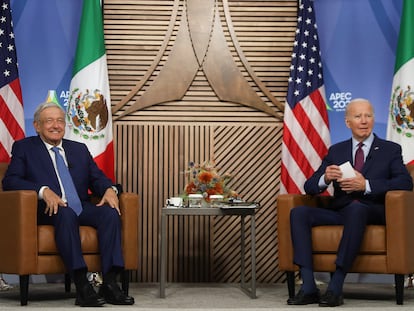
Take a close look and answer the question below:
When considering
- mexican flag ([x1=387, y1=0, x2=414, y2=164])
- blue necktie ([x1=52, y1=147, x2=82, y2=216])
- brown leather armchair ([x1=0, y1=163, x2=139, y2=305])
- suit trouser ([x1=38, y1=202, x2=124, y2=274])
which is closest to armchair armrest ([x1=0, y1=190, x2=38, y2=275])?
brown leather armchair ([x1=0, y1=163, x2=139, y2=305])

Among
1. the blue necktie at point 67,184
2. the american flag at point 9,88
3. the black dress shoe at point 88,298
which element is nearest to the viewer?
the black dress shoe at point 88,298

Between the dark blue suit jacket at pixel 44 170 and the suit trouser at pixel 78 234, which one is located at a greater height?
the dark blue suit jacket at pixel 44 170

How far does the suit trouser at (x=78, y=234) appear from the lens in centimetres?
451

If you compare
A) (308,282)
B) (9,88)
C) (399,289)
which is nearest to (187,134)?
(9,88)

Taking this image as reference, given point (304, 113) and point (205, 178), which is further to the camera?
point (304, 113)

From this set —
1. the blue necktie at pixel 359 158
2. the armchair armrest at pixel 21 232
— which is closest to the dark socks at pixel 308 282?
the blue necktie at pixel 359 158

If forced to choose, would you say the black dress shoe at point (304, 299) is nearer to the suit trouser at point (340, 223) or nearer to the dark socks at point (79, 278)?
the suit trouser at point (340, 223)

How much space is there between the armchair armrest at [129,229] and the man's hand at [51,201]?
43cm

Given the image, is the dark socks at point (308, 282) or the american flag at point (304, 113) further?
the american flag at point (304, 113)

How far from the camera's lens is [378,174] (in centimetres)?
504

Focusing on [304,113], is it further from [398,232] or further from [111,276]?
[111,276]

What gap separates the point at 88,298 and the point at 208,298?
984 mm

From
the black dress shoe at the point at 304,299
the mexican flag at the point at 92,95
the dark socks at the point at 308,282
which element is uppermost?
the mexican flag at the point at 92,95

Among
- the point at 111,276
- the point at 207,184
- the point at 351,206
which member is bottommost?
the point at 111,276
